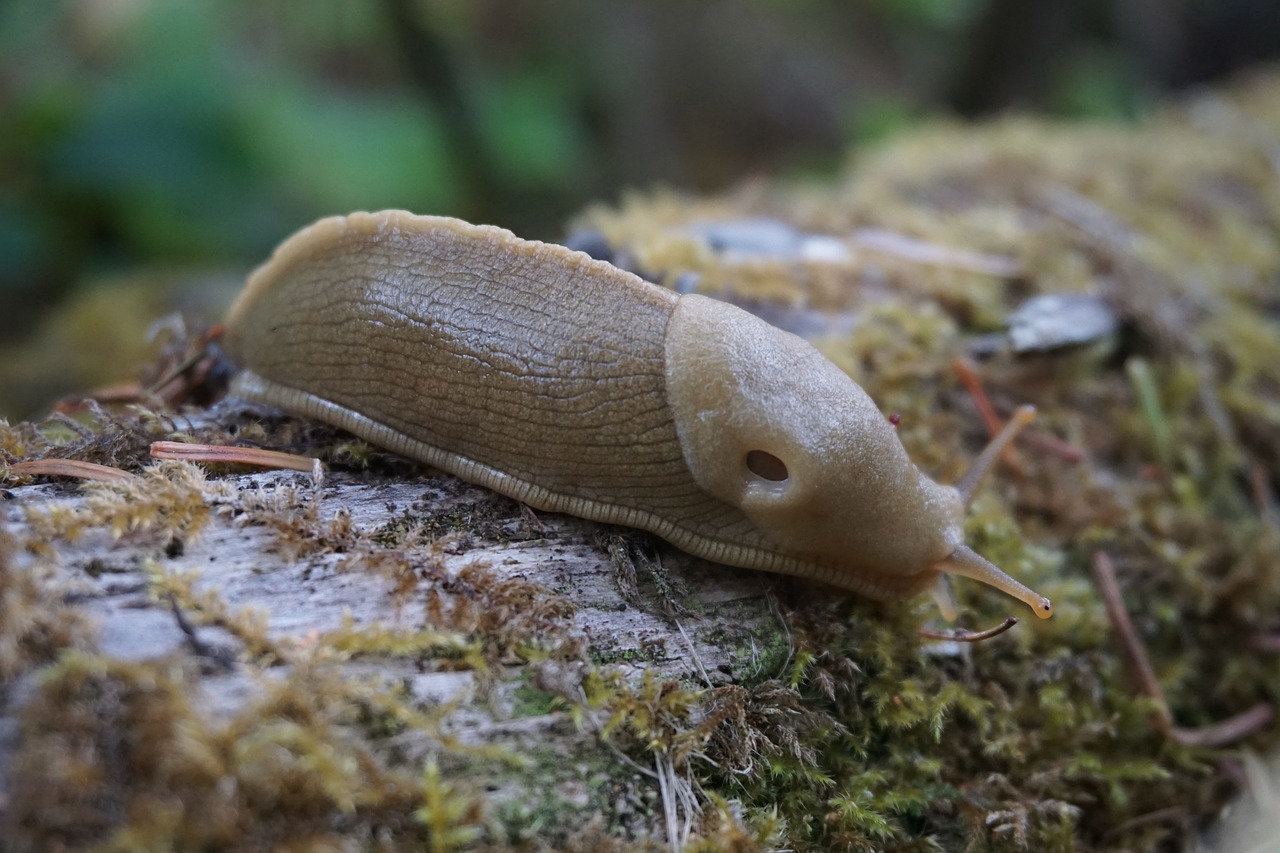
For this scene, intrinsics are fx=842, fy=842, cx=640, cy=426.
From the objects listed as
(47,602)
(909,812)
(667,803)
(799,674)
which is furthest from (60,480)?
(909,812)

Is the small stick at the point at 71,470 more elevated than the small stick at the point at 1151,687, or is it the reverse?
the small stick at the point at 71,470

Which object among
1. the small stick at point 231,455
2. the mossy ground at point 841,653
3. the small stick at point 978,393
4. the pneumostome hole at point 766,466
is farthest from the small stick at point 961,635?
the small stick at point 231,455

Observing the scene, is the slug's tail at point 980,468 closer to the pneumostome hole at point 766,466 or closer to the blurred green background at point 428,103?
the pneumostome hole at point 766,466

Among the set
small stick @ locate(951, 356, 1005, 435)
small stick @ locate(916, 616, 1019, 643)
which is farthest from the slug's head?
small stick @ locate(951, 356, 1005, 435)

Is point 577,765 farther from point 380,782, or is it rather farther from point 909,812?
point 909,812

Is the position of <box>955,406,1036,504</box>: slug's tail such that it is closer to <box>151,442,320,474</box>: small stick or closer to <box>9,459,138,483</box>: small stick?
<box>151,442,320,474</box>: small stick

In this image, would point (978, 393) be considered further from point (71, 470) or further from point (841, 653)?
point (71, 470)
